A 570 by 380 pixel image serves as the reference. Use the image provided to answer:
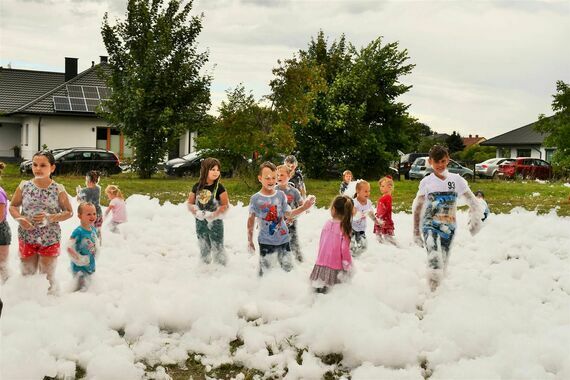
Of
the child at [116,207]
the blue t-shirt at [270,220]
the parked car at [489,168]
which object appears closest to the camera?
the blue t-shirt at [270,220]

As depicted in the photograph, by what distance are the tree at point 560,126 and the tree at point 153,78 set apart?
1361cm

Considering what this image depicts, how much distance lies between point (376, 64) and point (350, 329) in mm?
28883

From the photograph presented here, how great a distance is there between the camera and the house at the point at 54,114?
38200mm

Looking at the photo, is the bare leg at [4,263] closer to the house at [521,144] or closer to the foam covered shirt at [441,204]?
the foam covered shirt at [441,204]

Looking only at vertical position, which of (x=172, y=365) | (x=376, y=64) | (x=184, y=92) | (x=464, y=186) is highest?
(x=376, y=64)

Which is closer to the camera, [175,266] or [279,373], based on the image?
[279,373]

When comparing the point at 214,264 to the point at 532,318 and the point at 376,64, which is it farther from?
the point at 376,64

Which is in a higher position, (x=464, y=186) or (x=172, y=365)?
(x=464, y=186)

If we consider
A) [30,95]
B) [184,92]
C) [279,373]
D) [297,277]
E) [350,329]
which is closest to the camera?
[279,373]

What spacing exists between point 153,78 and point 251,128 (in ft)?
24.8

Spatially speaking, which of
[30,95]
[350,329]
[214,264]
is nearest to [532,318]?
[350,329]

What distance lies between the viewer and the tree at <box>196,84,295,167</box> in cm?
2058

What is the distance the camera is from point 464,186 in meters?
7.42

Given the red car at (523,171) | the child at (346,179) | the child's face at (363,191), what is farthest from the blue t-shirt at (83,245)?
the red car at (523,171)
